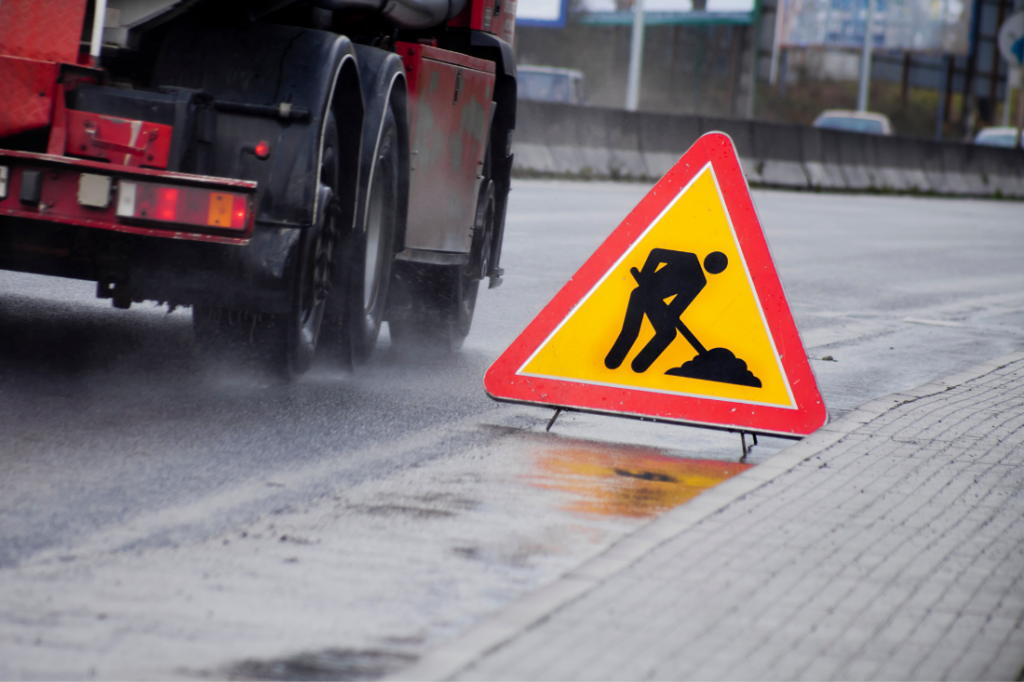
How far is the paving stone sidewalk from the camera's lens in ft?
11.3

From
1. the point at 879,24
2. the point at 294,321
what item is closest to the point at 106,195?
the point at 294,321

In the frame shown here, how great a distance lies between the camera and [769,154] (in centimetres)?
2983

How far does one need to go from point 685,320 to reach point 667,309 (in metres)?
0.08

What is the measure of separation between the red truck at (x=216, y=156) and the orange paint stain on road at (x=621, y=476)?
3.87 feet

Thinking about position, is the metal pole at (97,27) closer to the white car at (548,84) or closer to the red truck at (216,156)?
the red truck at (216,156)

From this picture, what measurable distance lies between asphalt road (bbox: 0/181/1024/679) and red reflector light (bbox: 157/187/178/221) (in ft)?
2.45

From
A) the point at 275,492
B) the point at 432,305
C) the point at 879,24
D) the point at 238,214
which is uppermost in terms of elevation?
the point at 879,24

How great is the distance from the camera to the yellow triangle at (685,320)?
5.85 m

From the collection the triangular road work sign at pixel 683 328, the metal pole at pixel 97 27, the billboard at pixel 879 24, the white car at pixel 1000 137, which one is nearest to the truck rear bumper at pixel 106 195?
the metal pole at pixel 97 27

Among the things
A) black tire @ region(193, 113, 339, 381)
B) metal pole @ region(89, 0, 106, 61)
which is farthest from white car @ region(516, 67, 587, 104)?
metal pole @ region(89, 0, 106, 61)

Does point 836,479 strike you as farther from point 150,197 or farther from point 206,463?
point 150,197

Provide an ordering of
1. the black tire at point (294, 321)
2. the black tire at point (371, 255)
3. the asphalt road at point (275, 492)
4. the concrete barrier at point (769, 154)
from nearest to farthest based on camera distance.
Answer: the asphalt road at point (275, 492)
the black tire at point (294, 321)
the black tire at point (371, 255)
the concrete barrier at point (769, 154)

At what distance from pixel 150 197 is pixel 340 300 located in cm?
140

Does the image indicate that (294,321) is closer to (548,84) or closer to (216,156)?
(216,156)
